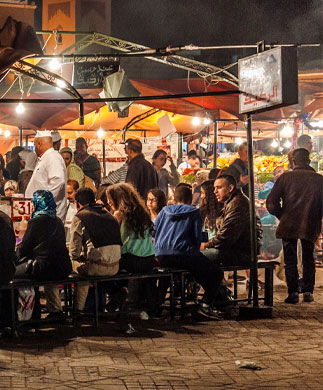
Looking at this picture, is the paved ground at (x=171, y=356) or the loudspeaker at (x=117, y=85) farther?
the loudspeaker at (x=117, y=85)

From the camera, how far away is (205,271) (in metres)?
9.07

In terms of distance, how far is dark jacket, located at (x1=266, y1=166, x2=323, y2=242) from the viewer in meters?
10.5

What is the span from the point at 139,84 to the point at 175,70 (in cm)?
2221

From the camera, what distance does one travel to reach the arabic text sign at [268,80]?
8.37m

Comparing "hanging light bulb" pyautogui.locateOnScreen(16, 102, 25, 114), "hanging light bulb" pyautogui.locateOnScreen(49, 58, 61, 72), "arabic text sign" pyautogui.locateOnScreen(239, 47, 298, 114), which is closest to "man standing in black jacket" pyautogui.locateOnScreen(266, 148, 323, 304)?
"arabic text sign" pyautogui.locateOnScreen(239, 47, 298, 114)

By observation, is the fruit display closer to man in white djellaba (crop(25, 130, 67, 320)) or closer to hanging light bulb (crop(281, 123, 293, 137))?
hanging light bulb (crop(281, 123, 293, 137))

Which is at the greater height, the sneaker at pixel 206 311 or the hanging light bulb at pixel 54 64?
the hanging light bulb at pixel 54 64

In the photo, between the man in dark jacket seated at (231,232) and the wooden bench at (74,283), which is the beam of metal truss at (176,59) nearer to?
the man in dark jacket seated at (231,232)

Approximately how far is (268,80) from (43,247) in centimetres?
307

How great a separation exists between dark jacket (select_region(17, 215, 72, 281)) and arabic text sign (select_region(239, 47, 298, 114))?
2645 millimetres

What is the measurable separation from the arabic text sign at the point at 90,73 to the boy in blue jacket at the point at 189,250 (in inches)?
198

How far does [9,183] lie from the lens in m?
12.2

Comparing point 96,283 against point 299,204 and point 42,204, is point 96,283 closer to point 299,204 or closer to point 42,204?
point 42,204

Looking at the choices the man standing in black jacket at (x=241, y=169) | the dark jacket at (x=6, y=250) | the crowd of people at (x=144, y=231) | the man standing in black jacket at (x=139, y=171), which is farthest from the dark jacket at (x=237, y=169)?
the dark jacket at (x=6, y=250)
